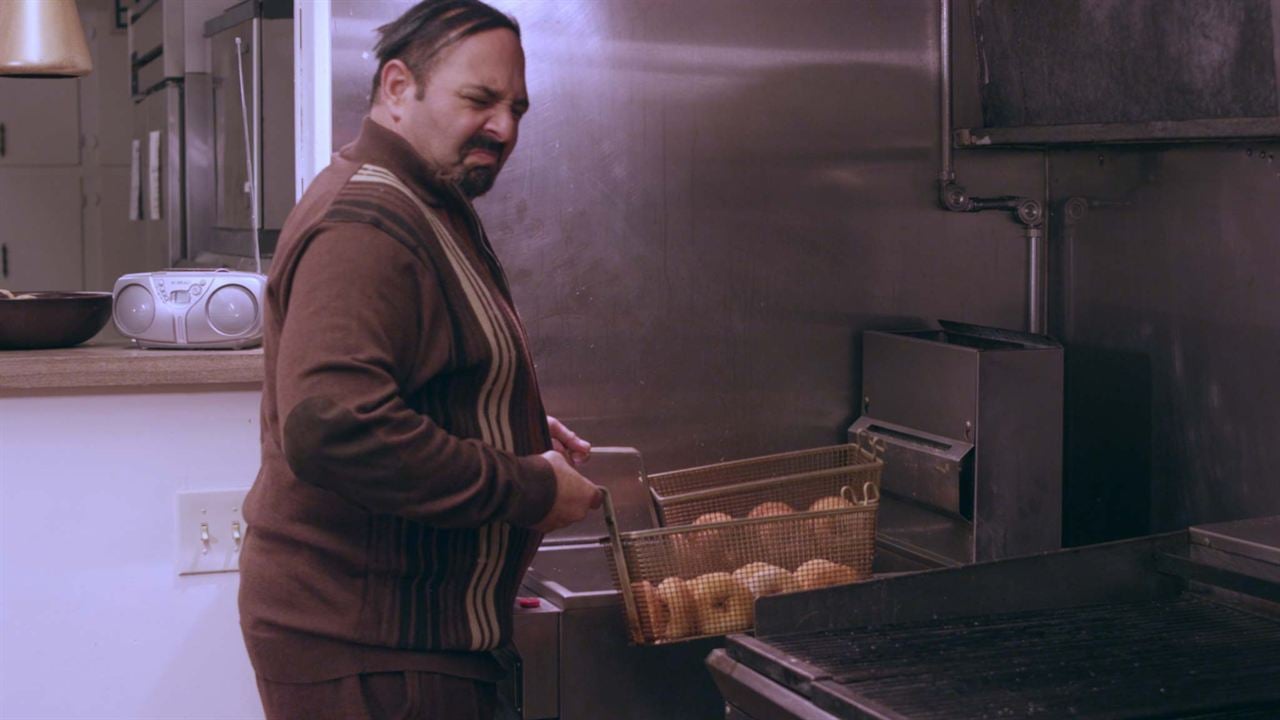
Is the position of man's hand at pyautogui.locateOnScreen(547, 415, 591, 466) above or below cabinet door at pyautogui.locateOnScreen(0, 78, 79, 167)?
below

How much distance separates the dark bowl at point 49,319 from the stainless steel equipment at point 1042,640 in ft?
3.28

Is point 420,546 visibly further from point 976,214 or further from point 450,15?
point 976,214

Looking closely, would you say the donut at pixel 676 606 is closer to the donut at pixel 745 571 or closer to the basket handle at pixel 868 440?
the donut at pixel 745 571

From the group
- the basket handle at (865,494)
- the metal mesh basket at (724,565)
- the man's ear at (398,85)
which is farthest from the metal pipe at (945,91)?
the man's ear at (398,85)

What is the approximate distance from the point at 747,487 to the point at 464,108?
1.97 feet

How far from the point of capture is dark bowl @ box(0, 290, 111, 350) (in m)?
1.73

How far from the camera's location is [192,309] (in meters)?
1.76

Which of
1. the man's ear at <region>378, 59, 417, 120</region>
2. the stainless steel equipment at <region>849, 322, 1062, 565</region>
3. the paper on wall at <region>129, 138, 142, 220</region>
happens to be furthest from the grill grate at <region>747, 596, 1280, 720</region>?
the paper on wall at <region>129, 138, 142, 220</region>

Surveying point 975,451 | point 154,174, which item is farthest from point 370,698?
point 154,174

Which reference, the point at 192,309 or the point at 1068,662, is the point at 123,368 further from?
the point at 1068,662

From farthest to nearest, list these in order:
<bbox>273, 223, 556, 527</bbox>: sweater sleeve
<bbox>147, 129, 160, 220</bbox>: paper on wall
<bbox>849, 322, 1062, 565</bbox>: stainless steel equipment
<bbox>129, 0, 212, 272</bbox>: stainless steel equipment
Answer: <bbox>147, 129, 160, 220</bbox>: paper on wall → <bbox>129, 0, 212, 272</bbox>: stainless steel equipment → <bbox>849, 322, 1062, 565</bbox>: stainless steel equipment → <bbox>273, 223, 556, 527</bbox>: sweater sleeve

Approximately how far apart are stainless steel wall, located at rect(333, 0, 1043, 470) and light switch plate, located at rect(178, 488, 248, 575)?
1.61 ft

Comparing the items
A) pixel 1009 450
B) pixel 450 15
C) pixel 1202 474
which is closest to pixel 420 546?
pixel 450 15

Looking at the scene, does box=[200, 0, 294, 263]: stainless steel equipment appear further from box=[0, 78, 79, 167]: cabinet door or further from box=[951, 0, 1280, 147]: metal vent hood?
box=[0, 78, 79, 167]: cabinet door
